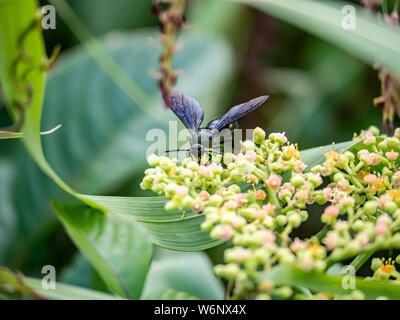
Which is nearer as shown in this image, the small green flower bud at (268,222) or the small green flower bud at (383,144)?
the small green flower bud at (268,222)

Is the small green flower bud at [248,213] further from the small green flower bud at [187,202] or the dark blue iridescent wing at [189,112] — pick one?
the dark blue iridescent wing at [189,112]

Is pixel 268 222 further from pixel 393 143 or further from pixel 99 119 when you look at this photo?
pixel 99 119

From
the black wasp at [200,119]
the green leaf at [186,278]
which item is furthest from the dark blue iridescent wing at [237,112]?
the green leaf at [186,278]

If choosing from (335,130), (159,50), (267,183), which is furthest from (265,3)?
(335,130)

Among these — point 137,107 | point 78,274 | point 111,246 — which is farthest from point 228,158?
point 137,107

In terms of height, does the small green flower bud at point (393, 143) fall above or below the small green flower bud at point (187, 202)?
above

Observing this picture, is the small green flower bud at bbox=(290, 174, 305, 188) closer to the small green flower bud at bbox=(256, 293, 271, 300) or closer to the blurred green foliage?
the small green flower bud at bbox=(256, 293, 271, 300)
